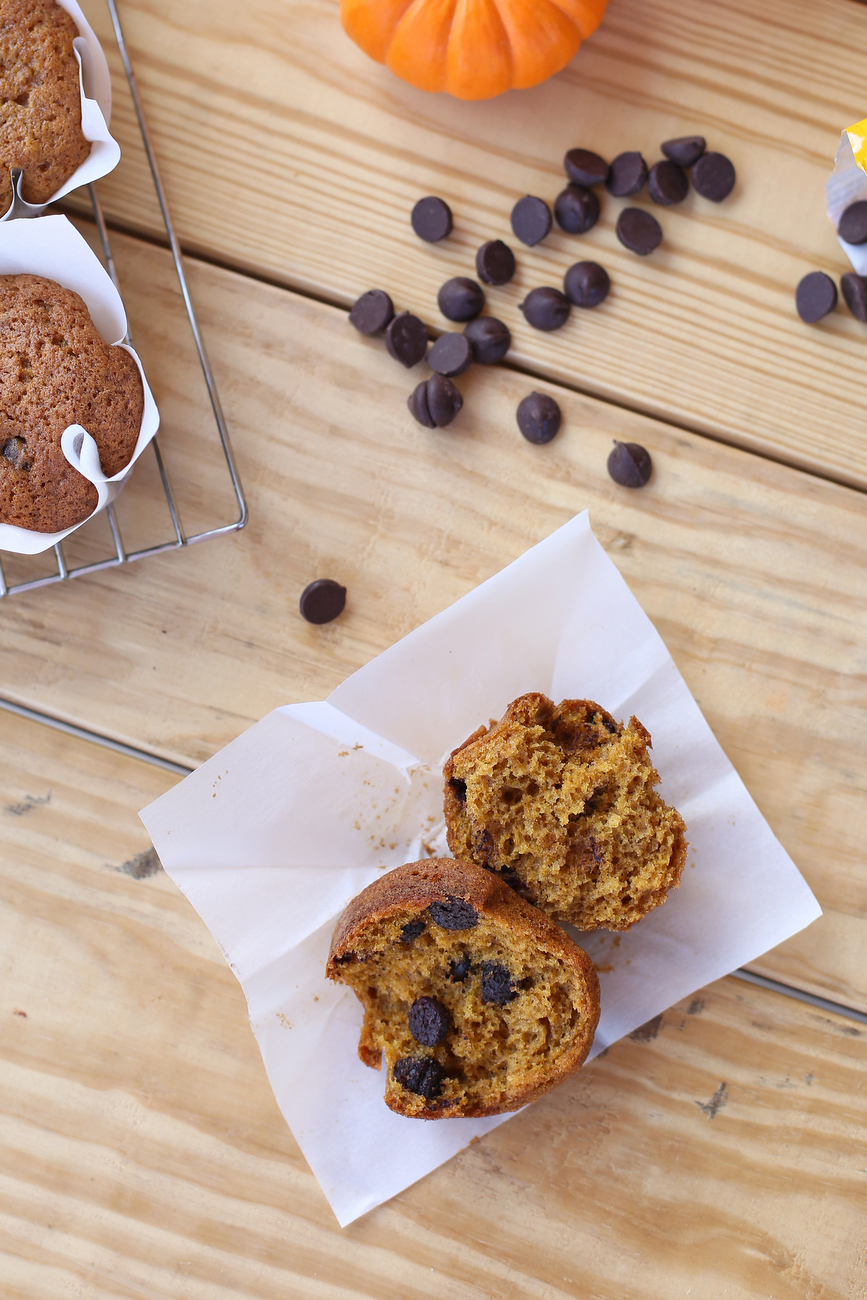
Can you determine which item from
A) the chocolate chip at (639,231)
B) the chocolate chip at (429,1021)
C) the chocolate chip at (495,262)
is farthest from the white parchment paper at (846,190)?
the chocolate chip at (429,1021)

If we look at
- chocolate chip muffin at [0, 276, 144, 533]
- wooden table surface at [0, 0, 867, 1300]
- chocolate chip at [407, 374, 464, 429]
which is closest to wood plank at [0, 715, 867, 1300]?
wooden table surface at [0, 0, 867, 1300]

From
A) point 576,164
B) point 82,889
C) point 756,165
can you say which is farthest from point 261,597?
point 756,165

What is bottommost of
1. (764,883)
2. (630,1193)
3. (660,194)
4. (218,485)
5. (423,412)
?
(630,1193)

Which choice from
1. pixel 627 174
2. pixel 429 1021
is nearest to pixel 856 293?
pixel 627 174

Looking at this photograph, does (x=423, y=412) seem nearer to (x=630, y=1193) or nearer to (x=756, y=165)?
(x=756, y=165)

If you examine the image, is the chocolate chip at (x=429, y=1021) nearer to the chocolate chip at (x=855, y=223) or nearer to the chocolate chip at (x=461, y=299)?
the chocolate chip at (x=461, y=299)

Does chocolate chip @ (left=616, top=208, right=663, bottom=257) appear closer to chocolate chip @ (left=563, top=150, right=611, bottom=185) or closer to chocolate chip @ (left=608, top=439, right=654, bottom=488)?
chocolate chip @ (left=563, top=150, right=611, bottom=185)
